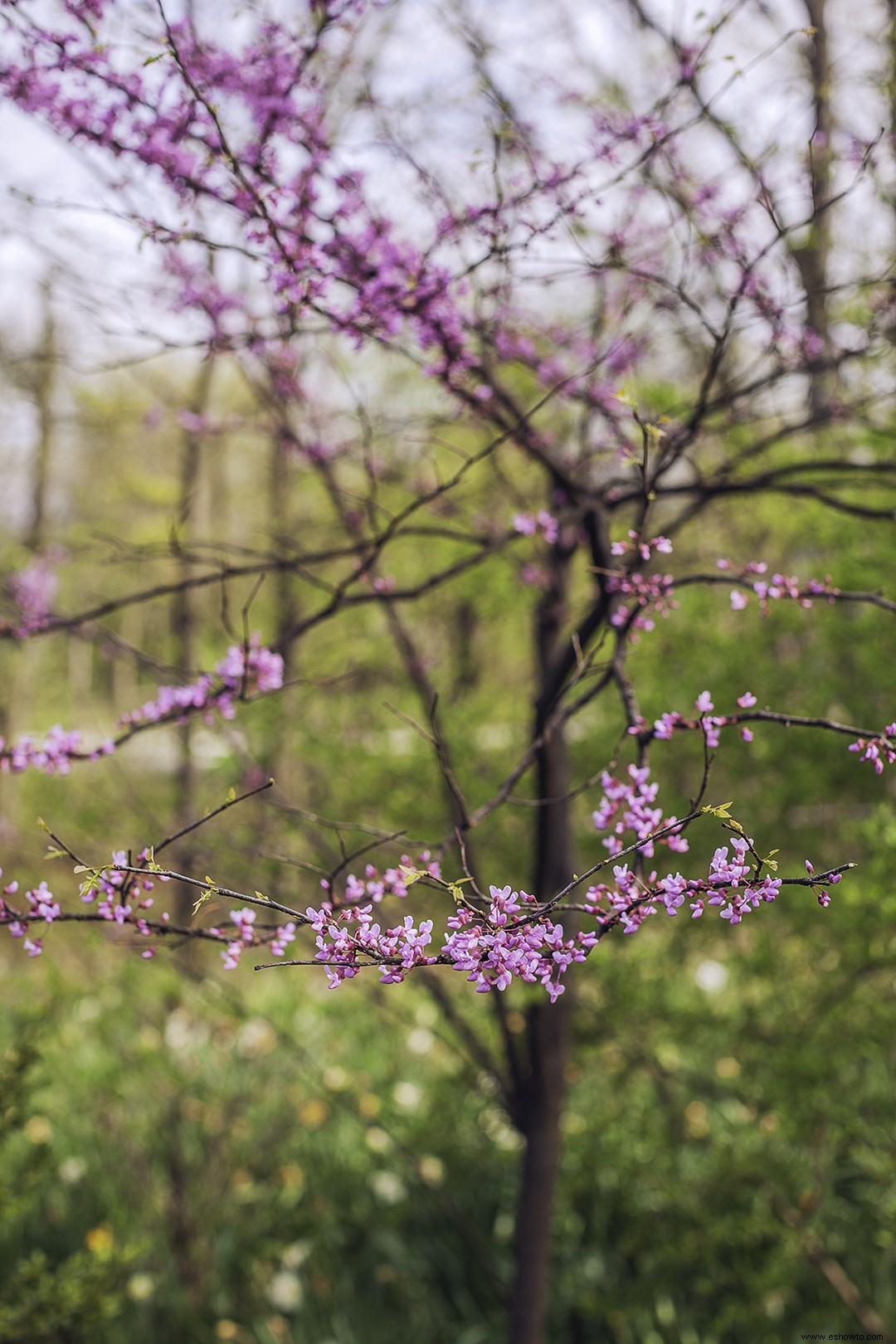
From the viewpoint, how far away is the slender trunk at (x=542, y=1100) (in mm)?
3166

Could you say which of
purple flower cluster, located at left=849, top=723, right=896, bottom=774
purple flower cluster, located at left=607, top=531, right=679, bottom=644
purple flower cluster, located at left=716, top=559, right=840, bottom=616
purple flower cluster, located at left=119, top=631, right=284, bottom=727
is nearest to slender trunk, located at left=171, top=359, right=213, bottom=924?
purple flower cluster, located at left=119, top=631, right=284, bottom=727

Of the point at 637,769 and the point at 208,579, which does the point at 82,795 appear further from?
the point at 637,769

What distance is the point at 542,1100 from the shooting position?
3.21 metres

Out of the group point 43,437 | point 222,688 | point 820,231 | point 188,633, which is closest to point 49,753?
point 222,688

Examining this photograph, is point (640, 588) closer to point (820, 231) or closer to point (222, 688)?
point (222, 688)

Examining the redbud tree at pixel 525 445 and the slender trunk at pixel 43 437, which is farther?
the slender trunk at pixel 43 437

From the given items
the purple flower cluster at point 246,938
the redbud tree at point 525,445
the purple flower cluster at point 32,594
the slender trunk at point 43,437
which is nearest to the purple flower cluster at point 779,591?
the redbud tree at point 525,445

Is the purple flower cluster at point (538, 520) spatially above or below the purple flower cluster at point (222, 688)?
above

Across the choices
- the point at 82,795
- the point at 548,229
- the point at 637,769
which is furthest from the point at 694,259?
the point at 82,795

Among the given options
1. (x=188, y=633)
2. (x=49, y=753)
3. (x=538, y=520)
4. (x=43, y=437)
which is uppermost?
(x=43, y=437)

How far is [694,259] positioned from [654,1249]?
13.8 feet

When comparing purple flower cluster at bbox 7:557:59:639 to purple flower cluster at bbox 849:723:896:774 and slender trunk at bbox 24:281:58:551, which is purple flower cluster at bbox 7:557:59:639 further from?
slender trunk at bbox 24:281:58:551

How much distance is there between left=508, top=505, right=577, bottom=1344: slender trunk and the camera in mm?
3166

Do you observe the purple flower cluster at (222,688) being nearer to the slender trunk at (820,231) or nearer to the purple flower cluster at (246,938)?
the purple flower cluster at (246,938)
